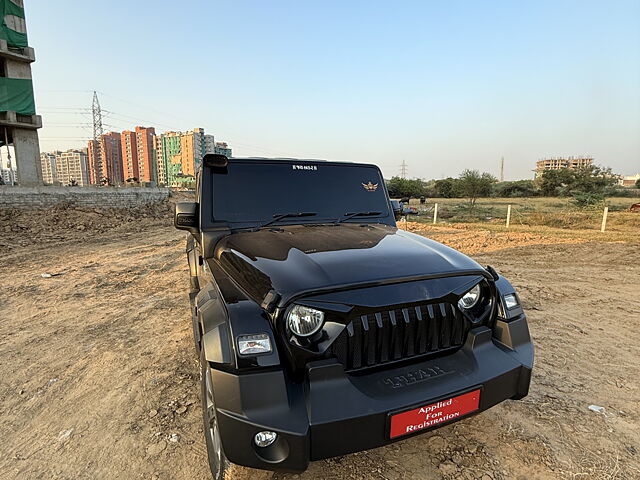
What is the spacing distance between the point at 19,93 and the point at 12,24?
361cm

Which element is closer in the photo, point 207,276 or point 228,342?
point 228,342

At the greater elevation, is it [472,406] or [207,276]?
[207,276]

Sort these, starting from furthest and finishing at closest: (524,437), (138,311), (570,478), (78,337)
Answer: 1. (138,311)
2. (78,337)
3. (524,437)
4. (570,478)

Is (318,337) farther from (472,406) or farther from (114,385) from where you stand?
(114,385)

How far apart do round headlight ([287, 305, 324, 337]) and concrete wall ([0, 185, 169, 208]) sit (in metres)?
18.2

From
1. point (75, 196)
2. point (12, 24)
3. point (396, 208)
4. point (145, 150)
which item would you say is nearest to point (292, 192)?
point (396, 208)

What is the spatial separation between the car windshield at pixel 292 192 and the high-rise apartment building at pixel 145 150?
2721 inches

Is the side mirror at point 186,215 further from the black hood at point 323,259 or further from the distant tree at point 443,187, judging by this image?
the distant tree at point 443,187

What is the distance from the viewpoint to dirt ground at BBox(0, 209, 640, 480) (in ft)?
6.77

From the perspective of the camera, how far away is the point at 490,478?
6.43 feet

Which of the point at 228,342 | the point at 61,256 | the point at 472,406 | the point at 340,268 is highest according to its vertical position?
the point at 340,268

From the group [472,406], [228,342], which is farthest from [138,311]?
[472,406]

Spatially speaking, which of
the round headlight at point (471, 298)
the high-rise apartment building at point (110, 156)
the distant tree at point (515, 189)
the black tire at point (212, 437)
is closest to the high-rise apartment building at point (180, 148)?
the high-rise apartment building at point (110, 156)

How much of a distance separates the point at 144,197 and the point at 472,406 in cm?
2195
